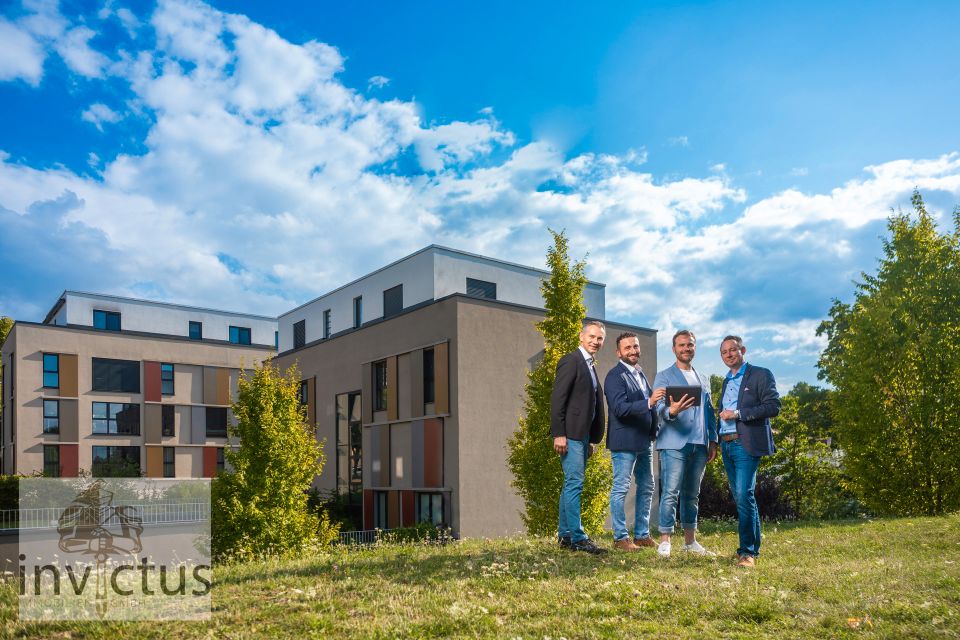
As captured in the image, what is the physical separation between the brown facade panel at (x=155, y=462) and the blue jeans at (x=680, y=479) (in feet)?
139

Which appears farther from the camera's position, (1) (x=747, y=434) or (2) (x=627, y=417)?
(2) (x=627, y=417)

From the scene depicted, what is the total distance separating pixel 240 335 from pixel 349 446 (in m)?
22.9

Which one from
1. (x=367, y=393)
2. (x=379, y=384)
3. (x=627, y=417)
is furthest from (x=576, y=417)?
(x=367, y=393)

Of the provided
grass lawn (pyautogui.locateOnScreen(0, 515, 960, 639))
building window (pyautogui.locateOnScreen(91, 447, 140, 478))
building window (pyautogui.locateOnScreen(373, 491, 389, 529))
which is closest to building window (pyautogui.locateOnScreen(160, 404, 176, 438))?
building window (pyautogui.locateOnScreen(91, 447, 140, 478))

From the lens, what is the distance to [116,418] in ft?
141

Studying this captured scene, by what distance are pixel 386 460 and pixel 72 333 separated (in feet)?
79.4

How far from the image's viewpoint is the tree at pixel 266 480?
564 inches

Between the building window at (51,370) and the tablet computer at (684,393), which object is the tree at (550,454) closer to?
the tablet computer at (684,393)

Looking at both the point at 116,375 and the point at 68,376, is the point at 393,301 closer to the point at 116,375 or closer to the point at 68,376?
the point at 116,375

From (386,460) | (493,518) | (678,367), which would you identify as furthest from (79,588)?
(386,460)

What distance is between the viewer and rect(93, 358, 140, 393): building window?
4262 centimetres

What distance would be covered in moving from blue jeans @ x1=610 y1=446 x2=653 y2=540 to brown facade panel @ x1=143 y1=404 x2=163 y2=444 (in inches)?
1643

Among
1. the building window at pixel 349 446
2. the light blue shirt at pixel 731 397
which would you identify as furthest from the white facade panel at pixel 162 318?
the light blue shirt at pixel 731 397

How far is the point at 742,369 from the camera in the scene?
24.8 feet
